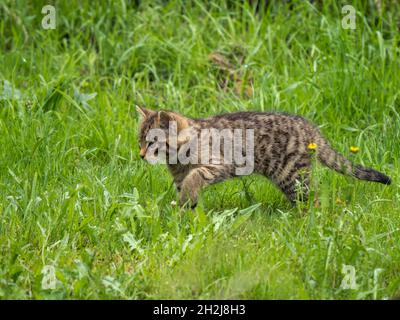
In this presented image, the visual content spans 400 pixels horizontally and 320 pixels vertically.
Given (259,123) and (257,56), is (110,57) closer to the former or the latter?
(257,56)

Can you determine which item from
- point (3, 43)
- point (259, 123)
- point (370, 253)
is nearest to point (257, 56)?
point (259, 123)

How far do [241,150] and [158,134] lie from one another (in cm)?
73

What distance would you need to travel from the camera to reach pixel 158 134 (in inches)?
271

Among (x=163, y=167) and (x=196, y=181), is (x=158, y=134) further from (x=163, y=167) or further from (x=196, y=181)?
(x=163, y=167)

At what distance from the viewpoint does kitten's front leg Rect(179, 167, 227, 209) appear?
679 centimetres

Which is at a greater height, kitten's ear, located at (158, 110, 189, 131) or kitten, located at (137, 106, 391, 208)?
kitten's ear, located at (158, 110, 189, 131)

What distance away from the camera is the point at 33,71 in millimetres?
9219

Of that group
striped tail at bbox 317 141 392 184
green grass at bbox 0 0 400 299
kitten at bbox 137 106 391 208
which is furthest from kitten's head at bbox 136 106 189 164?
striped tail at bbox 317 141 392 184

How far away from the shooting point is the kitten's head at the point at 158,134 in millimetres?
6883

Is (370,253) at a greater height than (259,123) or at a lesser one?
lesser

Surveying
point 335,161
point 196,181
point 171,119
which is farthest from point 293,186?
point 171,119

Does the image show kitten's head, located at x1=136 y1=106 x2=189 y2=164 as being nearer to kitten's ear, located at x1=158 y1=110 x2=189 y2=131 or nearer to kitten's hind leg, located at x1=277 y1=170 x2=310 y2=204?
kitten's ear, located at x1=158 y1=110 x2=189 y2=131
